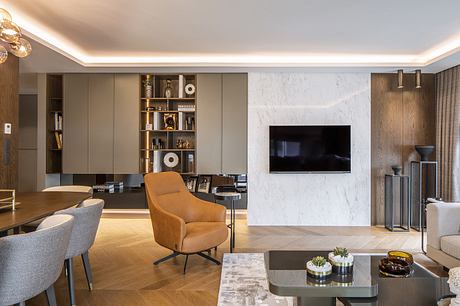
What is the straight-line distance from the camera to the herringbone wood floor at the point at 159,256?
2793 millimetres

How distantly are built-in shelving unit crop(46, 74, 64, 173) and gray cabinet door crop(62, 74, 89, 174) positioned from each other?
0.17 m

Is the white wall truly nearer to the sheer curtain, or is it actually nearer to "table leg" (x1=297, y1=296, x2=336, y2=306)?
the sheer curtain

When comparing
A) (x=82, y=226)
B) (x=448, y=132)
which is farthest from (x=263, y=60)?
(x=82, y=226)

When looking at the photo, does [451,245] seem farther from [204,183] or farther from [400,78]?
[204,183]

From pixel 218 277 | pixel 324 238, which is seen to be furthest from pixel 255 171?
pixel 218 277

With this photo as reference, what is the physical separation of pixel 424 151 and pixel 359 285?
369cm

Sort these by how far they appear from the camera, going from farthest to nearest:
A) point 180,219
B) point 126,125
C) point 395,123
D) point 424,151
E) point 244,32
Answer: point 126,125, point 395,123, point 424,151, point 244,32, point 180,219

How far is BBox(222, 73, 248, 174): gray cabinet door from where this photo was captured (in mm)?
5445

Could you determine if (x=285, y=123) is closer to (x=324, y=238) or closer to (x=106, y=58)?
(x=324, y=238)

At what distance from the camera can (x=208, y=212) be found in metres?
3.87

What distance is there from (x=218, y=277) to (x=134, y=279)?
80 cm

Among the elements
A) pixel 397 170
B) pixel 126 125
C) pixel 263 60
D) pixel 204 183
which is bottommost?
pixel 204 183

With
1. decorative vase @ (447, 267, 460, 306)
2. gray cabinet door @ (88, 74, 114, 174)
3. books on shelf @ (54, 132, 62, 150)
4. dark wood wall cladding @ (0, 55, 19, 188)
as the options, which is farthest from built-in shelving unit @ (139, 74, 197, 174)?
decorative vase @ (447, 267, 460, 306)

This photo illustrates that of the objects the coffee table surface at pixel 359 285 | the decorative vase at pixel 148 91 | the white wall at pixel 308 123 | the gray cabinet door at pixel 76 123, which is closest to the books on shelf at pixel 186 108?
the decorative vase at pixel 148 91
